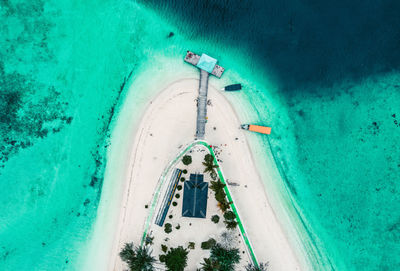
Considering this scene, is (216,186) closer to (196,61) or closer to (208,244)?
(208,244)

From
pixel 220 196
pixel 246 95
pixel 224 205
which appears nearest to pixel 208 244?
pixel 224 205

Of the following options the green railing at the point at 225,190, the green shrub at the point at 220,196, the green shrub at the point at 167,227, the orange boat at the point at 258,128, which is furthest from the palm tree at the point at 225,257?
the orange boat at the point at 258,128

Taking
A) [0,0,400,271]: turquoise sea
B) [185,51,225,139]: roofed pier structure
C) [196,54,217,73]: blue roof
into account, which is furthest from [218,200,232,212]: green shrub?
[196,54,217,73]: blue roof

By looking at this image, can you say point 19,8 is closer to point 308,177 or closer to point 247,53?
point 247,53

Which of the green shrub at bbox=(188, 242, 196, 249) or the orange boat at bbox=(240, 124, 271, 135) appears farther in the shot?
the orange boat at bbox=(240, 124, 271, 135)

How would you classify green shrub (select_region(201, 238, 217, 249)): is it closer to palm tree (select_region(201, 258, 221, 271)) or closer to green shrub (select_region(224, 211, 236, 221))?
palm tree (select_region(201, 258, 221, 271))

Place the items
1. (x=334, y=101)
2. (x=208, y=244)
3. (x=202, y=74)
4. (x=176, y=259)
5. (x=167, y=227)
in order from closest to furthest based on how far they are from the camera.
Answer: (x=176, y=259) < (x=208, y=244) < (x=167, y=227) < (x=202, y=74) < (x=334, y=101)

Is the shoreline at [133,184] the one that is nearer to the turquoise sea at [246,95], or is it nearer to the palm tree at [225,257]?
the turquoise sea at [246,95]
